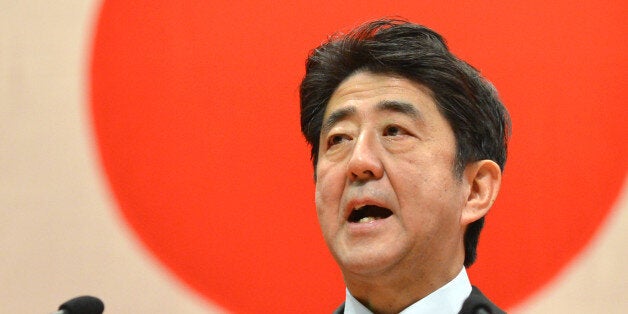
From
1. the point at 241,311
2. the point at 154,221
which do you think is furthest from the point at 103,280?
the point at 241,311

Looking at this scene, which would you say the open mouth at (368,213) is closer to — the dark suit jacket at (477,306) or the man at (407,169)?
the man at (407,169)

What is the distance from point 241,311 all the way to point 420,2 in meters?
0.89

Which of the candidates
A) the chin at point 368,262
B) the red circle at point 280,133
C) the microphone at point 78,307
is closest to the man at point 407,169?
the chin at point 368,262

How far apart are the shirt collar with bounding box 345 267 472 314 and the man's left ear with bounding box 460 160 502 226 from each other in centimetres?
12

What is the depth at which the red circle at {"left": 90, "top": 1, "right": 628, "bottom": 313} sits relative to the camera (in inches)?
77.2

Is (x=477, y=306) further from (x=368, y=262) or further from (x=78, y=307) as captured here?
(x=78, y=307)

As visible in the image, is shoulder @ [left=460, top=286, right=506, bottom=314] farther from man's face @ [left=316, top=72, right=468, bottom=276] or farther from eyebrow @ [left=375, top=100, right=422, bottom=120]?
eyebrow @ [left=375, top=100, right=422, bottom=120]

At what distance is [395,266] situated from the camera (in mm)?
1469

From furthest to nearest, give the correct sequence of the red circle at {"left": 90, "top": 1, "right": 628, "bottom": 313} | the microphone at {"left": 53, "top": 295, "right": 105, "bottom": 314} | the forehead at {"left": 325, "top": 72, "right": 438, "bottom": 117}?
the red circle at {"left": 90, "top": 1, "right": 628, "bottom": 313} → the forehead at {"left": 325, "top": 72, "right": 438, "bottom": 117} → the microphone at {"left": 53, "top": 295, "right": 105, "bottom": 314}

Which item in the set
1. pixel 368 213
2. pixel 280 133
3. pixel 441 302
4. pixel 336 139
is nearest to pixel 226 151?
pixel 280 133

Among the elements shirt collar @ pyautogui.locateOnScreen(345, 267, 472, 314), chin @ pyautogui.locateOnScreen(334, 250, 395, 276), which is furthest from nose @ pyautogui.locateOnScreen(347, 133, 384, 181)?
shirt collar @ pyautogui.locateOnScreen(345, 267, 472, 314)

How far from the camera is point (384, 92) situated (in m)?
1.57

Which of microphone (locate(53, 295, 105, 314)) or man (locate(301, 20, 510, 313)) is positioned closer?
microphone (locate(53, 295, 105, 314))

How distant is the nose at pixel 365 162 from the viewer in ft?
4.80
